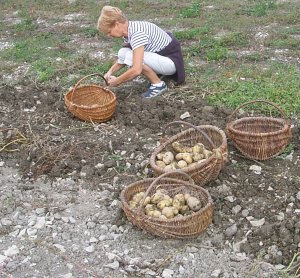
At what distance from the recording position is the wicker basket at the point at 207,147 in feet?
16.3

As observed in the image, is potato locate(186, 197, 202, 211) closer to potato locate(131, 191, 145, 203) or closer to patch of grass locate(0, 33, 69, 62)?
potato locate(131, 191, 145, 203)

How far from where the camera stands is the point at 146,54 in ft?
23.1

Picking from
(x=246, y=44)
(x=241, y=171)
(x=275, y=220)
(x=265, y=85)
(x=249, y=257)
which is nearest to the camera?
(x=249, y=257)

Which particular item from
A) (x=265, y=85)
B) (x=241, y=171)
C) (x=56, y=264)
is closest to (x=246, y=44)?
(x=265, y=85)

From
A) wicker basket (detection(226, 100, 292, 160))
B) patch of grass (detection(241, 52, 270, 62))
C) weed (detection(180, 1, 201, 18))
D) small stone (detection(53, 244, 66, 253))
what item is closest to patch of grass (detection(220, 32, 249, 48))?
patch of grass (detection(241, 52, 270, 62))

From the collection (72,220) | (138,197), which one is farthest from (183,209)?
(72,220)

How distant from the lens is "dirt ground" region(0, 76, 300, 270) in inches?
182

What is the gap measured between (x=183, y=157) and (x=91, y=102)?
212 cm

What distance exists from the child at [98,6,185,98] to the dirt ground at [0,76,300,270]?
0.31 meters

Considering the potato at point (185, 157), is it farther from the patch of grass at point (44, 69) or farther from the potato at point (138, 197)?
the patch of grass at point (44, 69)

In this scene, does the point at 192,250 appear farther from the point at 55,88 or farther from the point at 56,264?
the point at 55,88

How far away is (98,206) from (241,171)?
143 centimetres

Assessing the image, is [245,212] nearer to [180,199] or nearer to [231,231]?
[231,231]

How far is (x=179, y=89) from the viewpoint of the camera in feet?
23.6
